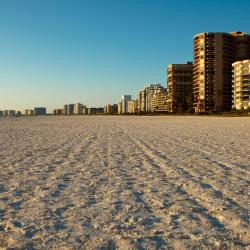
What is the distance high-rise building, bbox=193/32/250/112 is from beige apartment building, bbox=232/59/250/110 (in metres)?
8.07

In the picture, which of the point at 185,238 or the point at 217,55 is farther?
the point at 217,55

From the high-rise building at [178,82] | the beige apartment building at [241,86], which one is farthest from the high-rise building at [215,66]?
the high-rise building at [178,82]

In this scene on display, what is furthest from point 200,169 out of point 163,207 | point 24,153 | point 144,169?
point 24,153

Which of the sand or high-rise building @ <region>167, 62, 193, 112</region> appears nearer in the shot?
the sand

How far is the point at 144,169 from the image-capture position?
31.4 feet

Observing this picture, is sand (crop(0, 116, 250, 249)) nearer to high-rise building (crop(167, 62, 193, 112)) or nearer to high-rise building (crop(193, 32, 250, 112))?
high-rise building (crop(193, 32, 250, 112))

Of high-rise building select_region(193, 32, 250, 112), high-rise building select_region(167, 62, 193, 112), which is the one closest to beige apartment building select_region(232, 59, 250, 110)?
high-rise building select_region(193, 32, 250, 112)

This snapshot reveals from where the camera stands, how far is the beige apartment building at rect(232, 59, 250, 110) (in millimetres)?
128250

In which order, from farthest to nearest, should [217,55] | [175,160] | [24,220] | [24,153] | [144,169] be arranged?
[217,55]
[24,153]
[175,160]
[144,169]
[24,220]

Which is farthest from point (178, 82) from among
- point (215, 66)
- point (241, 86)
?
point (241, 86)

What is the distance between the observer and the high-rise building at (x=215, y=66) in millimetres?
142750

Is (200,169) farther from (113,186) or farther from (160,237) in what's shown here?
(160,237)

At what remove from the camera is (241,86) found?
131250 mm

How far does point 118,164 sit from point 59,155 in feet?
10.1
